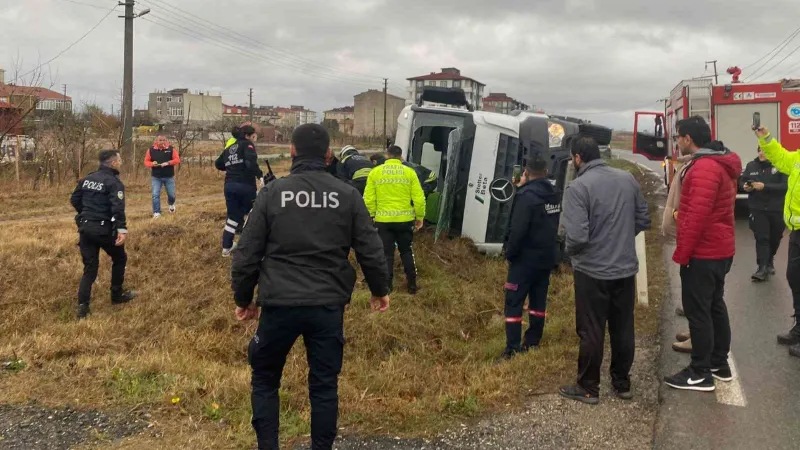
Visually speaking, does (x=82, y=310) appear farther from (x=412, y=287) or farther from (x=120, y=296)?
(x=412, y=287)

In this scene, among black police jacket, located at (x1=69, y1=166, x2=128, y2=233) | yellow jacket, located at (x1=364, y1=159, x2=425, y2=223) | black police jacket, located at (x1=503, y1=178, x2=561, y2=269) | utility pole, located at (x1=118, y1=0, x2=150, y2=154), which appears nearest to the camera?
black police jacket, located at (x1=503, y1=178, x2=561, y2=269)

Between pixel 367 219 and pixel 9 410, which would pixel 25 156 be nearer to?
pixel 9 410

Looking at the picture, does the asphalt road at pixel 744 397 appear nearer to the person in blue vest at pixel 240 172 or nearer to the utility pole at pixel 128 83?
the person in blue vest at pixel 240 172

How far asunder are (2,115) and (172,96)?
92.9m

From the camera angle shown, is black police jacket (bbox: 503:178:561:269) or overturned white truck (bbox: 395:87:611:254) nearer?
black police jacket (bbox: 503:178:561:269)

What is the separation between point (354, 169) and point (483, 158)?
1.90m

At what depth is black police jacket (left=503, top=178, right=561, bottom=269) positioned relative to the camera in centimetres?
484

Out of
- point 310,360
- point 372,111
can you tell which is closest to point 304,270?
point 310,360

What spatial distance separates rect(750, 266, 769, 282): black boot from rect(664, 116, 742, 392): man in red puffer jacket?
3.72m

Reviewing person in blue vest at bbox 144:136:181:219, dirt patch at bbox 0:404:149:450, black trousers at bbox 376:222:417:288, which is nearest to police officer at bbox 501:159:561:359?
black trousers at bbox 376:222:417:288

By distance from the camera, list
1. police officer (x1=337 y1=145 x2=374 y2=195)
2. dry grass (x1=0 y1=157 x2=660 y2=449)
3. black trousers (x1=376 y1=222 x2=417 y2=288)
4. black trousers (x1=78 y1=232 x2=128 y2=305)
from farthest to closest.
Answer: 1. police officer (x1=337 y1=145 x2=374 y2=195)
2. black trousers (x1=376 y1=222 x2=417 y2=288)
3. black trousers (x1=78 y1=232 x2=128 y2=305)
4. dry grass (x1=0 y1=157 x2=660 y2=449)

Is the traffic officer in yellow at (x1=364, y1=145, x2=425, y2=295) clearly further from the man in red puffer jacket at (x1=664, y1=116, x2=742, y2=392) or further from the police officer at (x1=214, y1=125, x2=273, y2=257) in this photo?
the man in red puffer jacket at (x1=664, y1=116, x2=742, y2=392)

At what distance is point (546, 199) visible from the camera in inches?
195

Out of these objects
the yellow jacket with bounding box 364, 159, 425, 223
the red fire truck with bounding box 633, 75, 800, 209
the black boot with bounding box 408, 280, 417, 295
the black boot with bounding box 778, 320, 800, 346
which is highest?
the red fire truck with bounding box 633, 75, 800, 209
